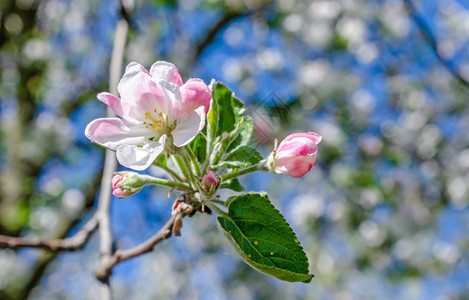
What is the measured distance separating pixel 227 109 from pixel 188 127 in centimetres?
16

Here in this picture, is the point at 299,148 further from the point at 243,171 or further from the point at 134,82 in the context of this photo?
the point at 134,82

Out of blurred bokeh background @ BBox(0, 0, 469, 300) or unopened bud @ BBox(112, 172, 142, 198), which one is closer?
unopened bud @ BBox(112, 172, 142, 198)

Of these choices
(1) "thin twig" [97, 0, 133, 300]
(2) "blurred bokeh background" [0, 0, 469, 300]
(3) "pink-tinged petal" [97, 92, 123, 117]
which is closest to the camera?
(3) "pink-tinged petal" [97, 92, 123, 117]

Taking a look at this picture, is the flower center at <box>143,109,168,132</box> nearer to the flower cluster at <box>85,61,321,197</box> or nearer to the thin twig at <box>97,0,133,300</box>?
the flower cluster at <box>85,61,321,197</box>

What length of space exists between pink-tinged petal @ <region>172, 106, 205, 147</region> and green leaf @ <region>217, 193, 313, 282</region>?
0.13m

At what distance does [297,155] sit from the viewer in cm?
71

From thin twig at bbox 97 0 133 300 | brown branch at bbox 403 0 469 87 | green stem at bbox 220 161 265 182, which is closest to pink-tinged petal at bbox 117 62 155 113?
green stem at bbox 220 161 265 182

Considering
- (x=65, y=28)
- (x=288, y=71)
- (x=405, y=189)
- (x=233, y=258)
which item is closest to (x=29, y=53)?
(x=65, y=28)

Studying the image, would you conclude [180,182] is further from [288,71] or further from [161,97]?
[288,71]

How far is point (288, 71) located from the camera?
4273 mm

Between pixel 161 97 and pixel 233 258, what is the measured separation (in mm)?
4045

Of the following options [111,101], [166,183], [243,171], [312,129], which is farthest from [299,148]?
[312,129]

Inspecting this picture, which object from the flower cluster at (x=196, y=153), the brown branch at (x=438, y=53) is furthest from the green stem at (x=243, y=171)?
the brown branch at (x=438, y=53)

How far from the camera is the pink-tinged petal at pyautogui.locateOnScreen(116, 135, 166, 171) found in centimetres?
65
